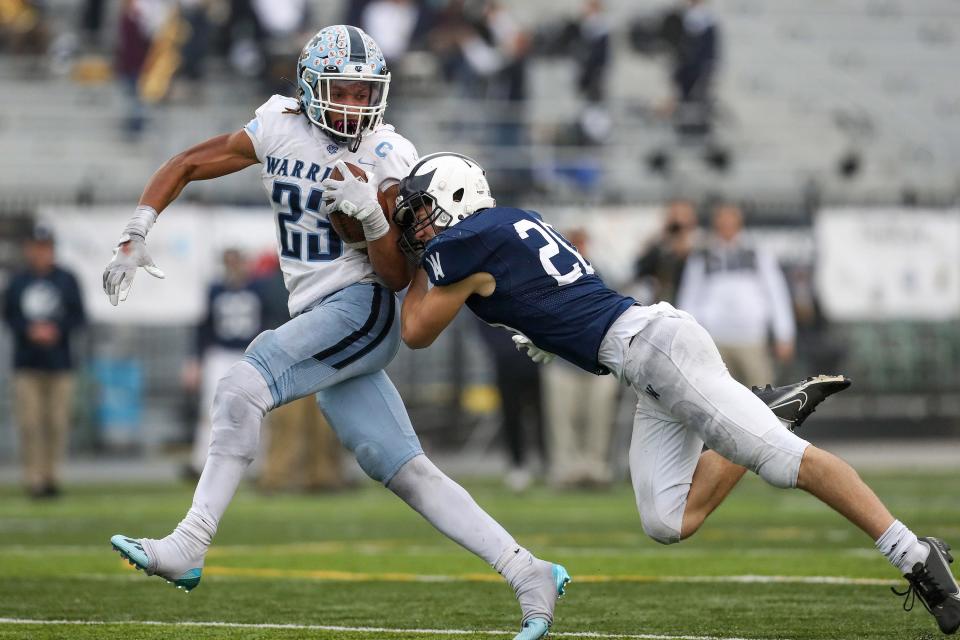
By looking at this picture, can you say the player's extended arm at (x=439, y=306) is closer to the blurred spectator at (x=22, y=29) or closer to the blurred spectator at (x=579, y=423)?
the blurred spectator at (x=579, y=423)

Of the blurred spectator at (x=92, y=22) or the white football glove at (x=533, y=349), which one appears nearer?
the white football glove at (x=533, y=349)

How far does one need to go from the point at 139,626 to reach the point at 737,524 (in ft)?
16.7

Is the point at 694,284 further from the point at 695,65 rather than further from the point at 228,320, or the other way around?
the point at 695,65

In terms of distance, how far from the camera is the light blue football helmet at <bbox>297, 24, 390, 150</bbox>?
→ 556 cm

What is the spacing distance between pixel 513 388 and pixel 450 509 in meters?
8.65

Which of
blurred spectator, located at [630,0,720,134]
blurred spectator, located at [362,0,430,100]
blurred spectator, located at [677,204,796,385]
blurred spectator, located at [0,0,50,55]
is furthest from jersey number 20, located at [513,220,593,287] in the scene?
blurred spectator, located at [0,0,50,55]

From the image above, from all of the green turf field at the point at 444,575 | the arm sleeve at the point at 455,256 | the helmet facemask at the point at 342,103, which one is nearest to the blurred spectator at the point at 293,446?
the green turf field at the point at 444,575

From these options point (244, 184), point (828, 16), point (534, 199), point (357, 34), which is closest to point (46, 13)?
point (244, 184)

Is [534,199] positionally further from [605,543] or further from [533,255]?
[533,255]

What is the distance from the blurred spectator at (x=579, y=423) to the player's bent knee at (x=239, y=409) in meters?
8.12

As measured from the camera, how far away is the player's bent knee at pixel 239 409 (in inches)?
212

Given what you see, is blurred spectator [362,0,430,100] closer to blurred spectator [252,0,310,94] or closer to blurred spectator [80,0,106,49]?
blurred spectator [252,0,310,94]

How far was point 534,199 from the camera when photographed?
17250 millimetres

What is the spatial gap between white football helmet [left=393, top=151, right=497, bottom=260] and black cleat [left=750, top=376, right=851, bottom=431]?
3.78 ft
